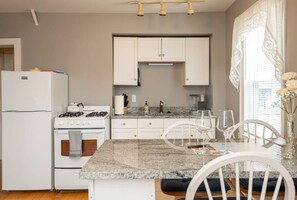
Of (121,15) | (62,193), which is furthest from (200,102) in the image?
(62,193)

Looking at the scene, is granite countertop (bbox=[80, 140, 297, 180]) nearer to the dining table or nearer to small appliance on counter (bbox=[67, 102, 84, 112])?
the dining table

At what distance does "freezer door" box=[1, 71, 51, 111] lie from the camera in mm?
3371

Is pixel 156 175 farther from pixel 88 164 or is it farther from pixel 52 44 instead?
pixel 52 44

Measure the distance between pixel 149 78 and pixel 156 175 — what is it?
3.58m

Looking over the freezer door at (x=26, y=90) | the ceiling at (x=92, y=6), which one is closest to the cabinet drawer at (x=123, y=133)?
the freezer door at (x=26, y=90)

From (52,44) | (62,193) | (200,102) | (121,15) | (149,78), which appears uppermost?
(121,15)

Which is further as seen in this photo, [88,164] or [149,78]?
[149,78]

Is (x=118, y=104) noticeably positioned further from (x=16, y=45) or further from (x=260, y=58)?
(x=260, y=58)

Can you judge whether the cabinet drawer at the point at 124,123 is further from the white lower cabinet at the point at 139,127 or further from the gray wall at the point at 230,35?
the gray wall at the point at 230,35

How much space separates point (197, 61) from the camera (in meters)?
4.35

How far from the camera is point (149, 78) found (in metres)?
4.72

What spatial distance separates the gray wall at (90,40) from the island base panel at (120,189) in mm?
3095

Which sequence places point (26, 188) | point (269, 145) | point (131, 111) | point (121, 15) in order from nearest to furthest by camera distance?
point (269, 145) < point (26, 188) < point (121, 15) < point (131, 111)

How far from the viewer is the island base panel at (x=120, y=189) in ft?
4.07
